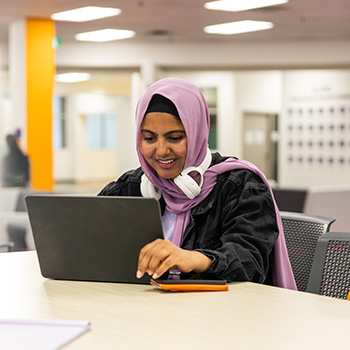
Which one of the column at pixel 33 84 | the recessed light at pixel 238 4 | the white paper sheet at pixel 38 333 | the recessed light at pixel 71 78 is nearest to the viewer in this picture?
the white paper sheet at pixel 38 333

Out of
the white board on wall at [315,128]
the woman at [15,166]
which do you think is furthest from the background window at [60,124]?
the woman at [15,166]

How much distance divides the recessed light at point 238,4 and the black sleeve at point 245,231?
289 inches

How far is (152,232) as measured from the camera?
165 cm

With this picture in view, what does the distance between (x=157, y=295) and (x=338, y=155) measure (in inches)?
468

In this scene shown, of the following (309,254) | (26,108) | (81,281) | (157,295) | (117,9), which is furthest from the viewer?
(26,108)

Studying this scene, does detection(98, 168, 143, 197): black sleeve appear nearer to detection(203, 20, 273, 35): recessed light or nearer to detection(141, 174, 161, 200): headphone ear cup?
detection(141, 174, 161, 200): headphone ear cup

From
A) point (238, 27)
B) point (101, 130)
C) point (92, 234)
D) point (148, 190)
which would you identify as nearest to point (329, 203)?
point (148, 190)

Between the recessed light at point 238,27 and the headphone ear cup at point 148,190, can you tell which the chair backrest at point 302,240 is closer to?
the headphone ear cup at point 148,190

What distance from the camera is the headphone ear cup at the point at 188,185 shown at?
77.8 inches

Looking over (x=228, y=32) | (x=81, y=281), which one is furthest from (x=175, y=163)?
(x=228, y=32)

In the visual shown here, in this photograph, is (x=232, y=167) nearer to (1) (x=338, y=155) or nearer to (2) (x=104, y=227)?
(2) (x=104, y=227)

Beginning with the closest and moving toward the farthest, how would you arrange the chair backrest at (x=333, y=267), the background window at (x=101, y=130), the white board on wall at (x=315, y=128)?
the chair backrest at (x=333, y=267), the white board on wall at (x=315, y=128), the background window at (x=101, y=130)

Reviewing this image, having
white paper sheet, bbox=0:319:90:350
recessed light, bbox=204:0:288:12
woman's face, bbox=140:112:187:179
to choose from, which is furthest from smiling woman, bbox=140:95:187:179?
recessed light, bbox=204:0:288:12

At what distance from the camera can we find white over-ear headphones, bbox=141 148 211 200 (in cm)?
198
